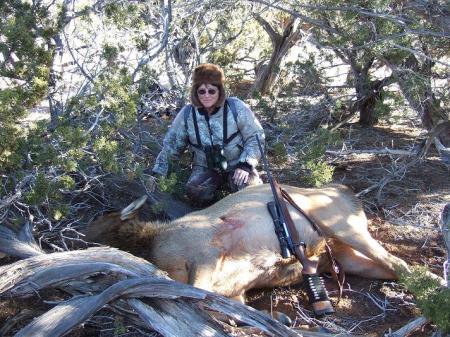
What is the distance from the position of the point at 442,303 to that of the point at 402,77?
4.01 meters

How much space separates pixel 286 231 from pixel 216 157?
60.6 inches

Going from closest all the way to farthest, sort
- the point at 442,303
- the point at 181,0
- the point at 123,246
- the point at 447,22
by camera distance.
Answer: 1. the point at 442,303
2. the point at 123,246
3. the point at 447,22
4. the point at 181,0

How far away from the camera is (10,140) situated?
4012 millimetres

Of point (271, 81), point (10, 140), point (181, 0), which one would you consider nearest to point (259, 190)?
point (10, 140)

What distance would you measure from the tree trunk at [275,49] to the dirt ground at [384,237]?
206cm

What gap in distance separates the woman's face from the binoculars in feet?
1.44

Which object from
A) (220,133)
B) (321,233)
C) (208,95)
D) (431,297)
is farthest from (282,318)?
(208,95)

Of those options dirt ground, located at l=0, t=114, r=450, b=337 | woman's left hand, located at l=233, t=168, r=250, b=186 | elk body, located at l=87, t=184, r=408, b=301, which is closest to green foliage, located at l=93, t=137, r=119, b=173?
elk body, located at l=87, t=184, r=408, b=301

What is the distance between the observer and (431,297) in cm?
333

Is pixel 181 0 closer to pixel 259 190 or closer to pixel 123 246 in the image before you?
pixel 259 190

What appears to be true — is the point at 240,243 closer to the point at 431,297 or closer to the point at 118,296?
the point at 118,296

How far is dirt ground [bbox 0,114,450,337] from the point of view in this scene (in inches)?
170

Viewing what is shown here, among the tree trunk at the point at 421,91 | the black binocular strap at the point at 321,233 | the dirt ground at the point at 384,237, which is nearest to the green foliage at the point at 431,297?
the dirt ground at the point at 384,237

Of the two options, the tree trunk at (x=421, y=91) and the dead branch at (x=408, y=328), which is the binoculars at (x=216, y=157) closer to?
the tree trunk at (x=421, y=91)
